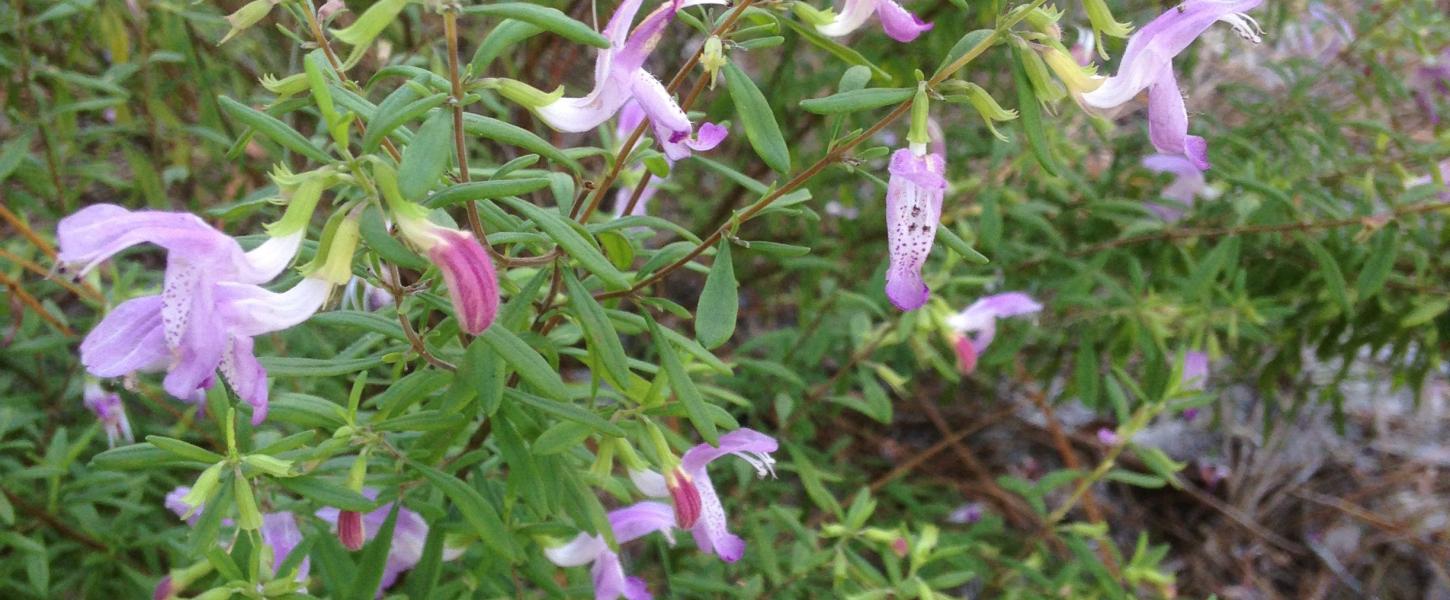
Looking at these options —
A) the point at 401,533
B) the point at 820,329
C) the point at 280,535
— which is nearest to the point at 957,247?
the point at 401,533

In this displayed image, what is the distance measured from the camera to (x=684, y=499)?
1375 mm

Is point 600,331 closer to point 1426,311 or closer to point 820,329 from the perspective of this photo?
point 820,329

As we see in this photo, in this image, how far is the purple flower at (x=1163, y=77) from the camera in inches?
41.8

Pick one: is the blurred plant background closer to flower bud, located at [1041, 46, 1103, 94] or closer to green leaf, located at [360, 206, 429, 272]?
flower bud, located at [1041, 46, 1103, 94]

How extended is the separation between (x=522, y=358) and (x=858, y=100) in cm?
43

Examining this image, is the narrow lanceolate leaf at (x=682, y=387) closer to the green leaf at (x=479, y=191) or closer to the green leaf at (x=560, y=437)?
the green leaf at (x=560, y=437)

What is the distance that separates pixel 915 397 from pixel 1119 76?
240cm

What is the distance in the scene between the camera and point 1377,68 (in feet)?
8.41

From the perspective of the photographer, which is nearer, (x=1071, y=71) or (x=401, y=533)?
(x=1071, y=71)

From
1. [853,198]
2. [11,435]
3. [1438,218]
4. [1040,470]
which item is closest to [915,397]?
[1040,470]

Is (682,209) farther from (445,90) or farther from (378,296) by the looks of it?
(445,90)

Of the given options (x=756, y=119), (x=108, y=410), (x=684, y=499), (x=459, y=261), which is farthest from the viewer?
(x=108, y=410)

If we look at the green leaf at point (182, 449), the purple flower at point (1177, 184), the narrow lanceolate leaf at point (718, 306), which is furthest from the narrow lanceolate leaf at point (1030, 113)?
the purple flower at point (1177, 184)

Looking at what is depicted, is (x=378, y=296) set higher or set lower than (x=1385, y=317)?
higher
